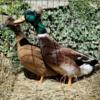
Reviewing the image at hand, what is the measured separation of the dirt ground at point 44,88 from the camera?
18.4 ft

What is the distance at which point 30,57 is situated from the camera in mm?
5812

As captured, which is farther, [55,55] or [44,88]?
[44,88]

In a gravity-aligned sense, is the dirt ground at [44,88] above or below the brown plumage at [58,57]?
below

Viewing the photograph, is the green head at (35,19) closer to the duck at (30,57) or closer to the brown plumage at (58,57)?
the brown plumage at (58,57)

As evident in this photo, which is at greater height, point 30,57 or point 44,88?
point 30,57

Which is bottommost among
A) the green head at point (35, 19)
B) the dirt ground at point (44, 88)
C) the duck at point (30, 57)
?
the dirt ground at point (44, 88)

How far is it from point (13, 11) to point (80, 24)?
1010 millimetres

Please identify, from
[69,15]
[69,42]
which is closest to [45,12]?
[69,15]

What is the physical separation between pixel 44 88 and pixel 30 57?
41cm

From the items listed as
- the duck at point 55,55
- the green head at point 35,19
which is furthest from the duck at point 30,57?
the green head at point 35,19

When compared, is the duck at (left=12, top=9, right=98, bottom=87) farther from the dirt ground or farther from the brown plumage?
the dirt ground

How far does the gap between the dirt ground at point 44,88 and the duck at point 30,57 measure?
0.51 ft

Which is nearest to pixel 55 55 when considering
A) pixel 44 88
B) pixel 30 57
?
pixel 30 57

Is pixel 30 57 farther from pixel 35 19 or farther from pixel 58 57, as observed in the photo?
pixel 35 19
